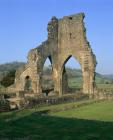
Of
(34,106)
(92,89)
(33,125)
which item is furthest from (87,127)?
(92,89)

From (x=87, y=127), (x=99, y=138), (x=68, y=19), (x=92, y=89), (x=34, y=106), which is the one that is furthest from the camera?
(x=68, y=19)

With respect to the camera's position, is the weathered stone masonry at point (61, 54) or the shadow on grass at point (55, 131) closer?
the shadow on grass at point (55, 131)

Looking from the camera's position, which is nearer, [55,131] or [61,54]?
[55,131]

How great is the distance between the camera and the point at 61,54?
38625mm

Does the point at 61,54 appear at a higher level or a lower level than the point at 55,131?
higher

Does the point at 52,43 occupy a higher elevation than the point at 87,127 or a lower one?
higher

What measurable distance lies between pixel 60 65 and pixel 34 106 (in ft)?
43.6

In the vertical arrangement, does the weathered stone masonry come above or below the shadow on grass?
above

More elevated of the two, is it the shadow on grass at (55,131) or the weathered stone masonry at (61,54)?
the weathered stone masonry at (61,54)

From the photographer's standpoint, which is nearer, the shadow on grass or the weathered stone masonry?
the shadow on grass

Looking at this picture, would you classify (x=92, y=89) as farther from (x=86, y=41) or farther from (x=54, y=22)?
(x=54, y=22)

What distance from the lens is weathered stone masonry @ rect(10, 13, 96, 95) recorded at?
35.3m

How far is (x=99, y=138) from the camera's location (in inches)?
481

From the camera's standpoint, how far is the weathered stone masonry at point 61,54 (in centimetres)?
3531
